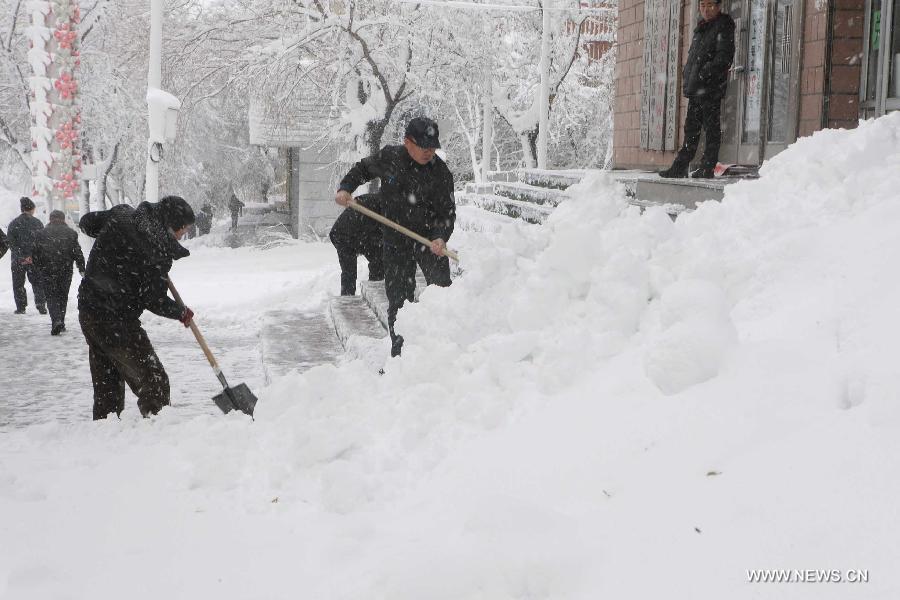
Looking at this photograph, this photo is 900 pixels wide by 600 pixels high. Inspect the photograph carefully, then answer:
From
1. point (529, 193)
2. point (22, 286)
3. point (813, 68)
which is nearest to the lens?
point (813, 68)

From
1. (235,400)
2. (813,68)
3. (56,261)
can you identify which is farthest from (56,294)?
(813,68)

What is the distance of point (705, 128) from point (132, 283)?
4.89 metres

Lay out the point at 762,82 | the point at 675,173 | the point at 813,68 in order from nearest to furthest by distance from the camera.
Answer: the point at 813,68 < the point at 675,173 < the point at 762,82

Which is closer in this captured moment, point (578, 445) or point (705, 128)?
point (578, 445)

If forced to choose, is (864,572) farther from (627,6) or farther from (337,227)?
(627,6)

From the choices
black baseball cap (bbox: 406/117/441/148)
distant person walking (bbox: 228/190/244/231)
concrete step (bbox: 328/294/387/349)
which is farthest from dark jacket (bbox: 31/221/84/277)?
distant person walking (bbox: 228/190/244/231)

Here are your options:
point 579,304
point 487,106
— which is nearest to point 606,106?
point 487,106

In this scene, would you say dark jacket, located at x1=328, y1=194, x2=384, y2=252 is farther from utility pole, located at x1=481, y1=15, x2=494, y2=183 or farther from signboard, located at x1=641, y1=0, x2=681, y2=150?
utility pole, located at x1=481, y1=15, x2=494, y2=183

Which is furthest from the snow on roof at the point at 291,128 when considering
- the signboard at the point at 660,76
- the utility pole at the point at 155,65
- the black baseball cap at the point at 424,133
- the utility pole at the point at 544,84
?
the black baseball cap at the point at 424,133

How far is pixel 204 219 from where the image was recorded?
34562mm

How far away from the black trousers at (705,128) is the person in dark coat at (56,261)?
24.0ft

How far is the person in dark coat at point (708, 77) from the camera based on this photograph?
7.31m

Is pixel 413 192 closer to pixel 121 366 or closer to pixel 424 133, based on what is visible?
pixel 424 133

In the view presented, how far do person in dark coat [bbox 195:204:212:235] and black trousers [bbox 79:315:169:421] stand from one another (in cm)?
2812
